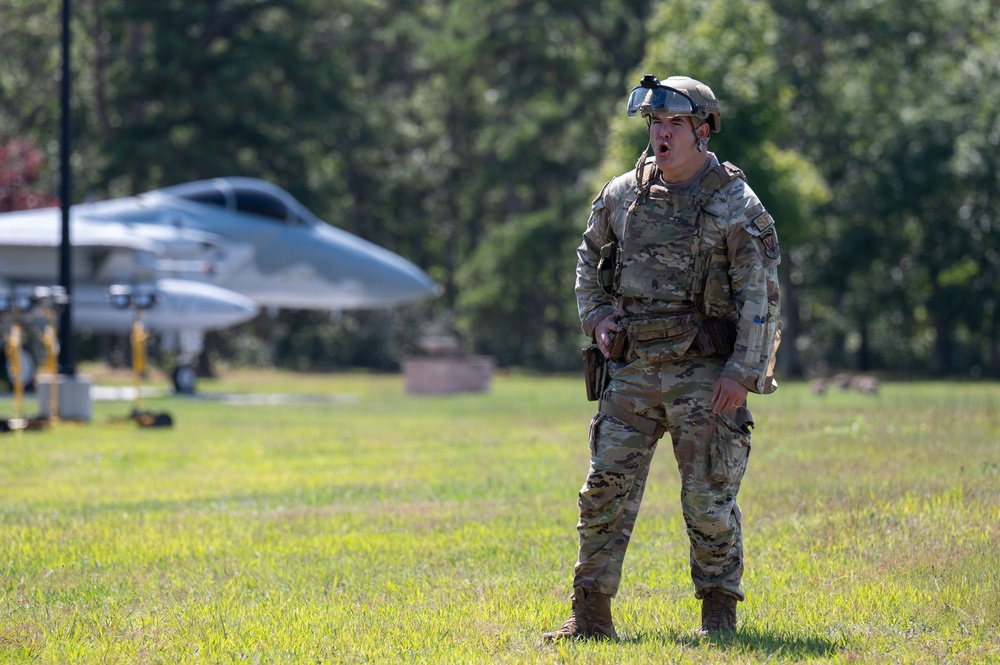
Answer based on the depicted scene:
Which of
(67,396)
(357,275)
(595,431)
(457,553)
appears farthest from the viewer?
(357,275)

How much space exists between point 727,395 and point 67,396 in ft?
53.4

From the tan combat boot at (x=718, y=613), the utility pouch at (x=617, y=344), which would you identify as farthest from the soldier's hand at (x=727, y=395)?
the tan combat boot at (x=718, y=613)

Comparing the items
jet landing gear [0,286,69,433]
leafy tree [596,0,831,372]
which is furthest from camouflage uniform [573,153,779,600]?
leafy tree [596,0,831,372]

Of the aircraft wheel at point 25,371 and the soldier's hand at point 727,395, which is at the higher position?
the soldier's hand at point 727,395

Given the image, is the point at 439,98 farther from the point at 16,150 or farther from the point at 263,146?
the point at 16,150

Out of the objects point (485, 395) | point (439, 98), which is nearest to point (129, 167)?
point (439, 98)

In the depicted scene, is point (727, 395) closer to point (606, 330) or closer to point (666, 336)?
point (666, 336)

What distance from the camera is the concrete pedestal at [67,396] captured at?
20.6m

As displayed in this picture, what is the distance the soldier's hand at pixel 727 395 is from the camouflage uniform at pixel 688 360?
2.4 inches

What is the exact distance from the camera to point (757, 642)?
6031 millimetres

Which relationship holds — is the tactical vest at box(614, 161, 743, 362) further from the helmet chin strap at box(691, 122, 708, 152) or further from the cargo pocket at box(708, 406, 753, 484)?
the cargo pocket at box(708, 406, 753, 484)

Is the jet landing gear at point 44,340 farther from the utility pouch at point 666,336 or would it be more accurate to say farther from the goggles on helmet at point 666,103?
the goggles on helmet at point 666,103

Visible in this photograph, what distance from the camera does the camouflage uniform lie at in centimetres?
610

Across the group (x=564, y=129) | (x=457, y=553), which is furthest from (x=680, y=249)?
(x=564, y=129)
